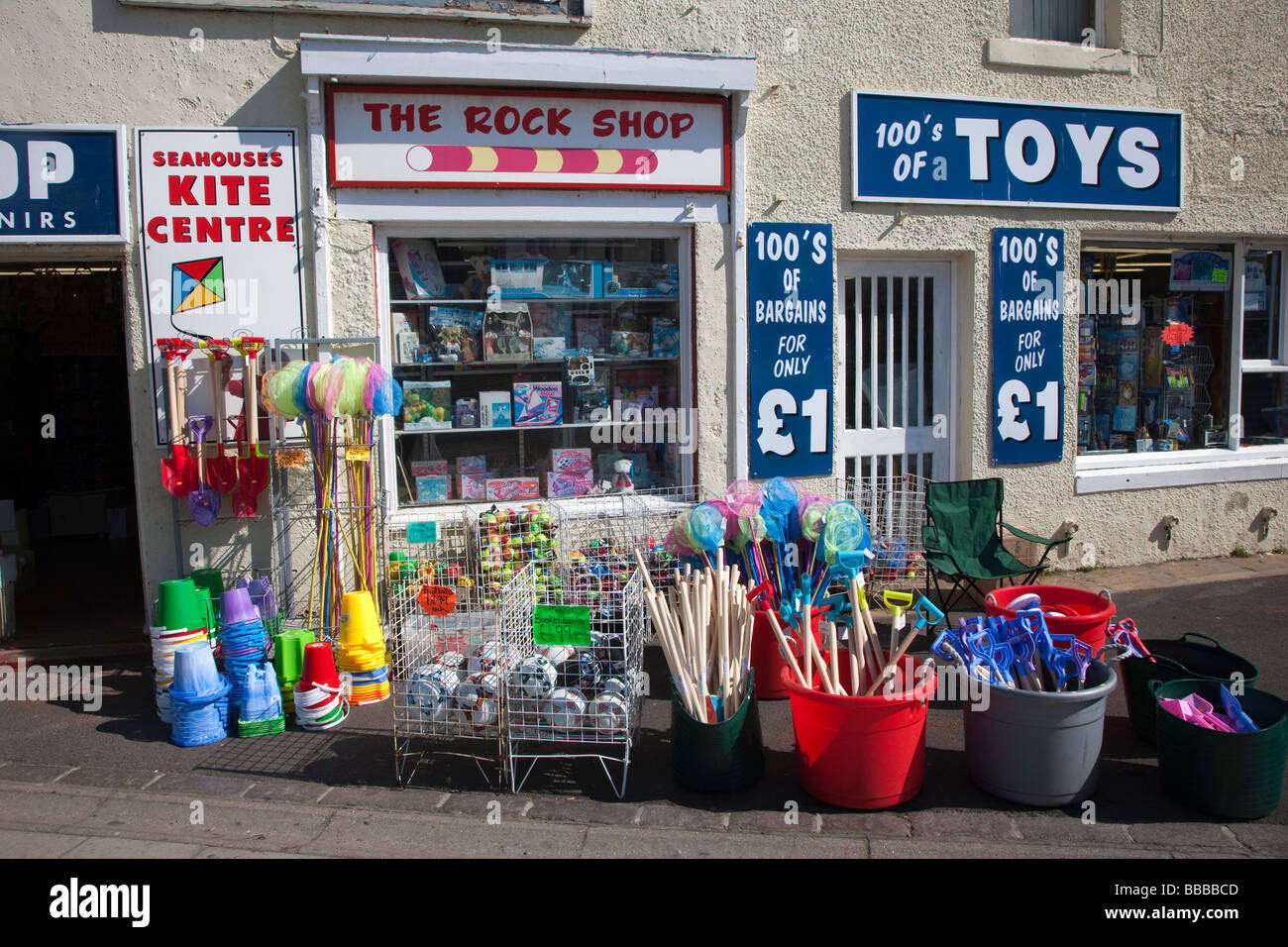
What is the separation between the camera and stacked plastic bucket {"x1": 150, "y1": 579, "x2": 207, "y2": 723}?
199 inches

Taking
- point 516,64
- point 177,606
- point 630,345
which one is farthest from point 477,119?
point 177,606

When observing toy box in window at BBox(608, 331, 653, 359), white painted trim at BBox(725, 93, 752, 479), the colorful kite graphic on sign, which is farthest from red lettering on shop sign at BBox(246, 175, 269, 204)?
white painted trim at BBox(725, 93, 752, 479)

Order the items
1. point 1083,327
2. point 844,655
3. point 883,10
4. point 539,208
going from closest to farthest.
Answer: point 844,655
point 539,208
point 883,10
point 1083,327

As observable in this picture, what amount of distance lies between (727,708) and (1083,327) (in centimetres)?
545

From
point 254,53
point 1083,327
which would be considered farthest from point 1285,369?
point 254,53

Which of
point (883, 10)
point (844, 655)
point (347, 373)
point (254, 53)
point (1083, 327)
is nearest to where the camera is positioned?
point (844, 655)

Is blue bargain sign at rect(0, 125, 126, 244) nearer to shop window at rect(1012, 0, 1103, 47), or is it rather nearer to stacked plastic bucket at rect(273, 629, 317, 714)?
stacked plastic bucket at rect(273, 629, 317, 714)

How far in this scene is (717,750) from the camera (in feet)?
13.3

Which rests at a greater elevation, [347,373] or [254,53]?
[254,53]

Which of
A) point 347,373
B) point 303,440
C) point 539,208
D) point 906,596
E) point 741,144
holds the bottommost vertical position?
point 906,596

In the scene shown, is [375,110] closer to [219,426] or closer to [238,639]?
[219,426]

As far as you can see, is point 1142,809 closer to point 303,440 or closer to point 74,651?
point 303,440

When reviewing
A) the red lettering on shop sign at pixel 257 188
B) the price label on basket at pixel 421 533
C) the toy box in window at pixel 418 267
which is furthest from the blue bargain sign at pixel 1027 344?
the red lettering on shop sign at pixel 257 188

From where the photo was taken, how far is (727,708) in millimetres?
4090
